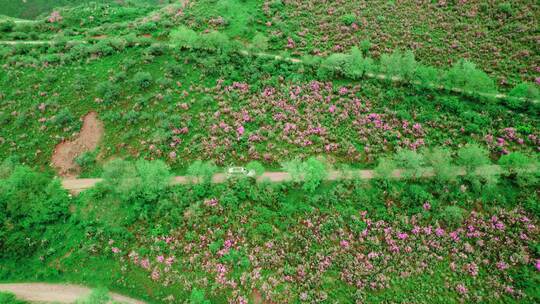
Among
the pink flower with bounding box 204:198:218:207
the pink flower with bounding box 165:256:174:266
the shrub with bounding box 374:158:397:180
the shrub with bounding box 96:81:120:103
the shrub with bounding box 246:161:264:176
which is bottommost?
the pink flower with bounding box 165:256:174:266

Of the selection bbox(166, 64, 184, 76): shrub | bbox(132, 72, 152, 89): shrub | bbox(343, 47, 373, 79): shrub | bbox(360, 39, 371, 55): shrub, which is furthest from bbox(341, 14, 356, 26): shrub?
bbox(132, 72, 152, 89): shrub

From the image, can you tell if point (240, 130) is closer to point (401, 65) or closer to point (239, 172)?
point (239, 172)

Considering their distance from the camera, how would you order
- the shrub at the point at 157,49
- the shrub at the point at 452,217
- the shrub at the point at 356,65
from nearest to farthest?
1. the shrub at the point at 452,217
2. the shrub at the point at 356,65
3. the shrub at the point at 157,49

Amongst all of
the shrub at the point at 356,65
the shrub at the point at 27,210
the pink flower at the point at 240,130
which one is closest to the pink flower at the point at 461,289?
the pink flower at the point at 240,130

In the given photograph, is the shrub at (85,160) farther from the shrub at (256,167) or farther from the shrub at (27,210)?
the shrub at (256,167)

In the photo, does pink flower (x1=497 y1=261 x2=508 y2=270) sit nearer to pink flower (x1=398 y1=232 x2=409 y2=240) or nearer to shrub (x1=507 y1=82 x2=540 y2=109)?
pink flower (x1=398 y1=232 x2=409 y2=240)
